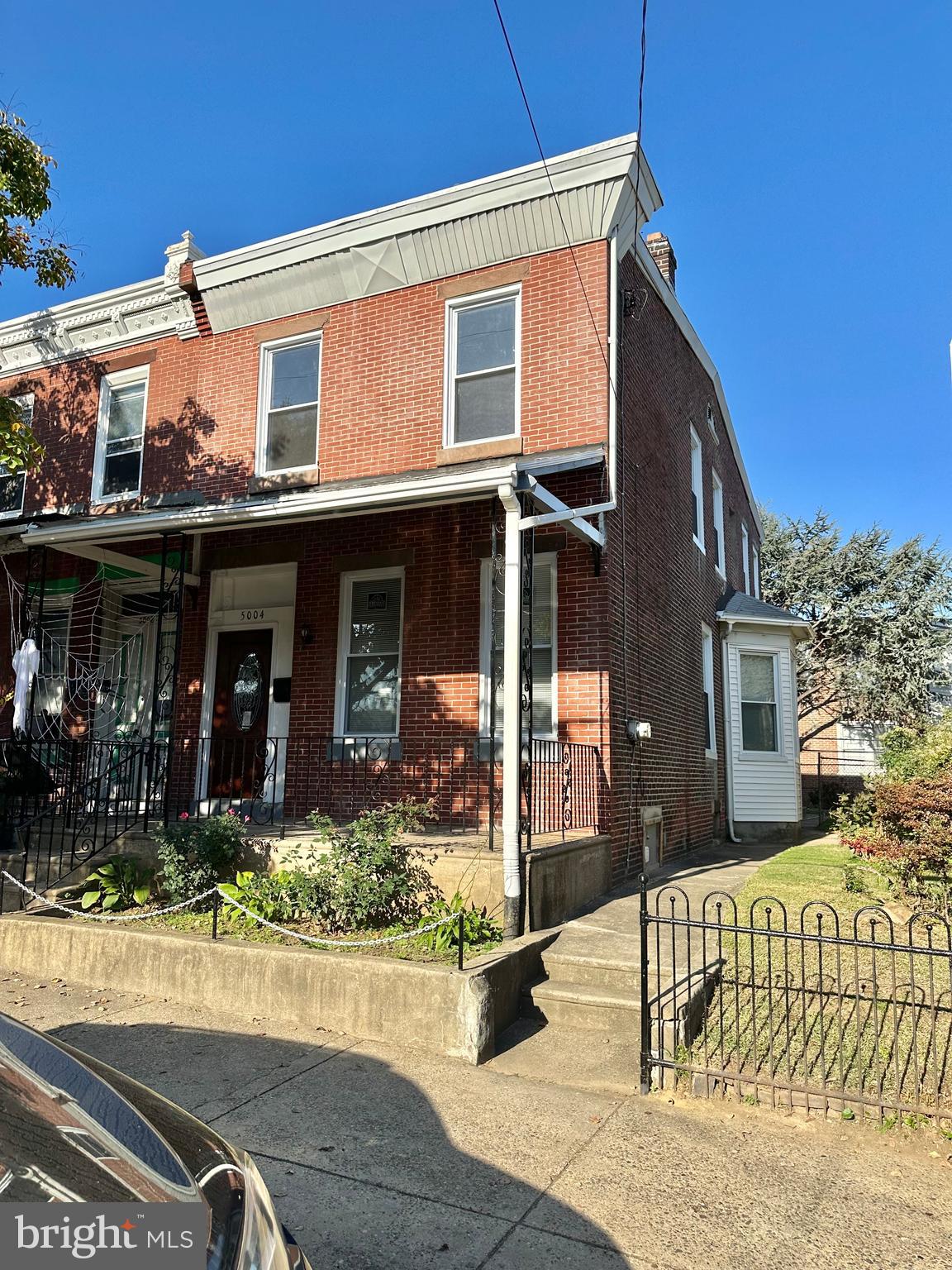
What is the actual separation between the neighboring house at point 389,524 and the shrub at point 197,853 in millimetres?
1006

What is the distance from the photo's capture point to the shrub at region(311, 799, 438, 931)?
6.89 meters

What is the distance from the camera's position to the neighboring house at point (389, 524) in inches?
356

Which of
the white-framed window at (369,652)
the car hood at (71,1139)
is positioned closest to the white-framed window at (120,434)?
the white-framed window at (369,652)

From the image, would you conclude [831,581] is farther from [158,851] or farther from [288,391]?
[158,851]

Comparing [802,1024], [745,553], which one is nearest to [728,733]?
[745,553]

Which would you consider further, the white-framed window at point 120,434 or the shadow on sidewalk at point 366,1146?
the white-framed window at point 120,434

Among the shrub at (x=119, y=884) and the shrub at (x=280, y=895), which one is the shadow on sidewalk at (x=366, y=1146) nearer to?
the shrub at (x=280, y=895)

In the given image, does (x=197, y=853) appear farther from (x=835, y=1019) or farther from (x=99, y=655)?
(x=99, y=655)

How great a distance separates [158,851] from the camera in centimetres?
798

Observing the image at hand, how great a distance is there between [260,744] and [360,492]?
4291 millimetres

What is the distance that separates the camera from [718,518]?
1605 cm

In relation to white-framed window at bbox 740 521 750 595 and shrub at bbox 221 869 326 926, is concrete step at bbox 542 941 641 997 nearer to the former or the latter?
shrub at bbox 221 869 326 926

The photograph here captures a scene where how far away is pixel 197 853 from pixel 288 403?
6.18 meters

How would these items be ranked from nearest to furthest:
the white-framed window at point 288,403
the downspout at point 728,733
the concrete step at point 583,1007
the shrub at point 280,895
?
the concrete step at point 583,1007
the shrub at point 280,895
the white-framed window at point 288,403
the downspout at point 728,733
